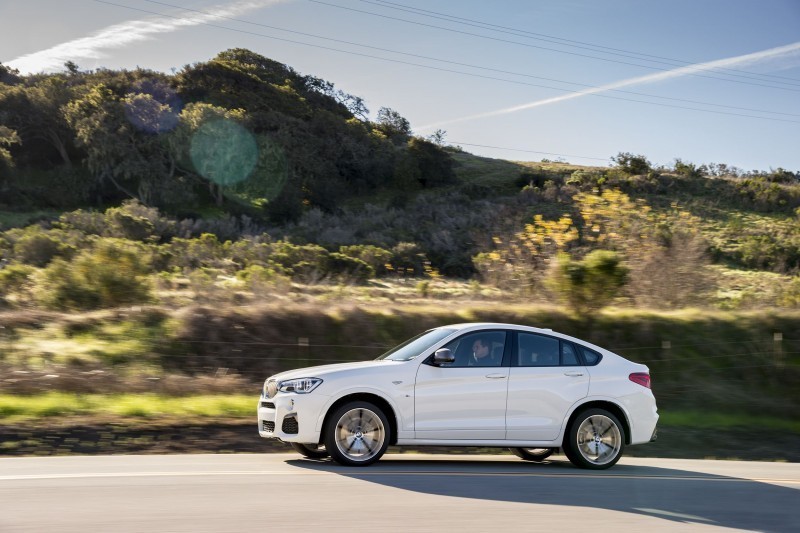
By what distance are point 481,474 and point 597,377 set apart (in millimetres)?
2001

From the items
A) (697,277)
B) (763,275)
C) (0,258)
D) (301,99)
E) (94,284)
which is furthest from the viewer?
(301,99)

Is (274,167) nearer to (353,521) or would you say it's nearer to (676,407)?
(676,407)

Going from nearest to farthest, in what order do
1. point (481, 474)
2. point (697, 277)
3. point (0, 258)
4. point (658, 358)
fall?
1. point (481, 474)
2. point (658, 358)
3. point (697, 277)
4. point (0, 258)

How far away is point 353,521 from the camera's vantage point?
284 inches

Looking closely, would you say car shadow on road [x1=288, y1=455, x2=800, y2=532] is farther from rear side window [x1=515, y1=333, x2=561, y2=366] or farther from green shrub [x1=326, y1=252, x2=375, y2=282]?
green shrub [x1=326, y1=252, x2=375, y2=282]

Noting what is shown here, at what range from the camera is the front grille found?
1007 cm

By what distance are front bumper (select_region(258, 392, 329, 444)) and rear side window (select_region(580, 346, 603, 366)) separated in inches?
128

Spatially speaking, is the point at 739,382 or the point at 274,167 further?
the point at 274,167

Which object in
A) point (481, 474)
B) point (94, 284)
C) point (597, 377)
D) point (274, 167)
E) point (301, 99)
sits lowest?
point (481, 474)

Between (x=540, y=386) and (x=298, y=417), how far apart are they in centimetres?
286

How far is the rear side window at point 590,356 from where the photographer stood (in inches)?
437

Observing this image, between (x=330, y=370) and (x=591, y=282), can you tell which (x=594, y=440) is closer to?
(x=330, y=370)

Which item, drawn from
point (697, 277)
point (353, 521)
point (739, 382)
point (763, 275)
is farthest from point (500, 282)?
point (763, 275)

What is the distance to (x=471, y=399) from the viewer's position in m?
10.5
